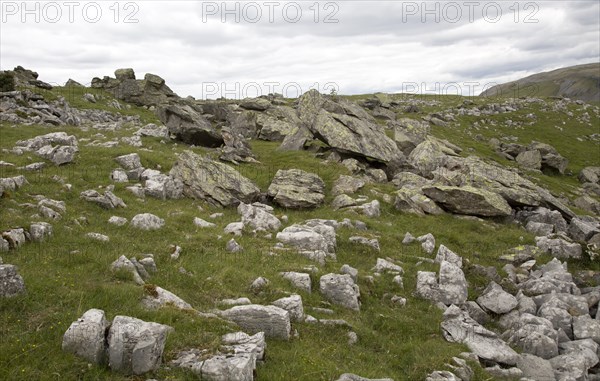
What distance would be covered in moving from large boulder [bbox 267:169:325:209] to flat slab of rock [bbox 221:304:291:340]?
1625 centimetres

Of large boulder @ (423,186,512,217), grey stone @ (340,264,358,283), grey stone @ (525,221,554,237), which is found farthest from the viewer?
large boulder @ (423,186,512,217)

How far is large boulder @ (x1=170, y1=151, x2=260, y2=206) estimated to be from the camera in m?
29.4

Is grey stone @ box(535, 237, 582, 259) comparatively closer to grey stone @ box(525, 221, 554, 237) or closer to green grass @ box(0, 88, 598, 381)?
green grass @ box(0, 88, 598, 381)

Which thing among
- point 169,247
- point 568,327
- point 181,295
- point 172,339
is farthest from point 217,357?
point 568,327

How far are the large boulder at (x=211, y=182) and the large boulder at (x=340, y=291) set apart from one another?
40.9 ft

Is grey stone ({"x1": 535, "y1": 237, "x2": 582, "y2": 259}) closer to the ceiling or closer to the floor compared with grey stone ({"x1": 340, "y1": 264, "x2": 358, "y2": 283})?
closer to the floor

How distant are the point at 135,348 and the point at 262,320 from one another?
433cm

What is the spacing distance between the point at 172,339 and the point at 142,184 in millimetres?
19362

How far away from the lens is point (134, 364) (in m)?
10.9

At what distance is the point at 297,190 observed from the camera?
3164 cm

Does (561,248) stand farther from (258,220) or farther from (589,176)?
(589,176)

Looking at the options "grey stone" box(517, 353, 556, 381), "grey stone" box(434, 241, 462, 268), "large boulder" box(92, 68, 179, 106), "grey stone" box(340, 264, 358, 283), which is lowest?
"grey stone" box(517, 353, 556, 381)

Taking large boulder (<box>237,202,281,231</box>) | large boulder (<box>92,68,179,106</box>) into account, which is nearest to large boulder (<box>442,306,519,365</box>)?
large boulder (<box>237,202,281,231</box>)

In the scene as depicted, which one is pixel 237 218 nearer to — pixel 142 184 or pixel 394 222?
pixel 142 184
